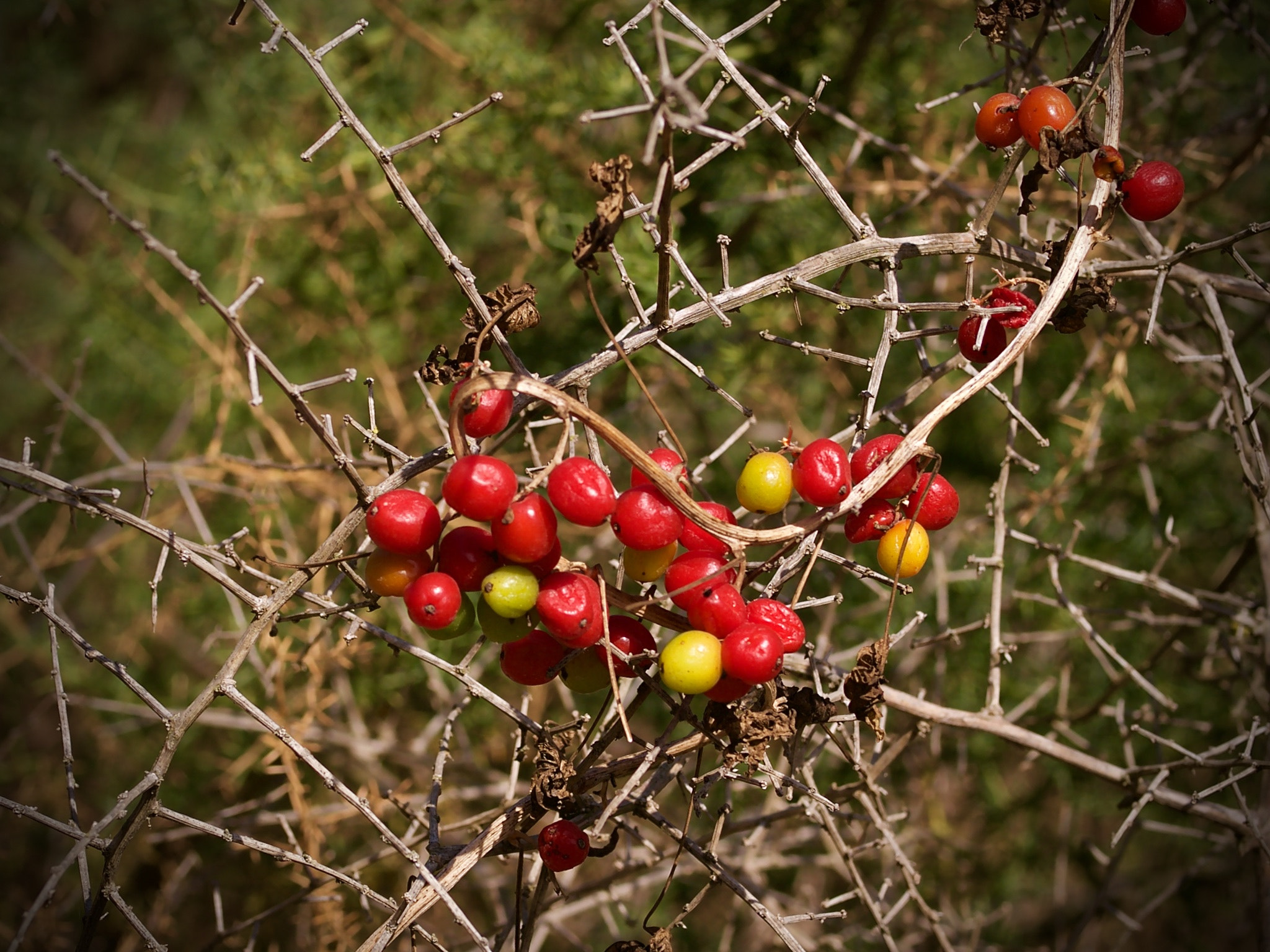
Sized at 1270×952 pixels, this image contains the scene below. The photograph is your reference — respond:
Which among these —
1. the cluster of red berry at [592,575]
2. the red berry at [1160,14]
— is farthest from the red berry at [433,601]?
the red berry at [1160,14]

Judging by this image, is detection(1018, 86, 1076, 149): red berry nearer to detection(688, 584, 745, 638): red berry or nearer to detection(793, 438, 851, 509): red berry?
detection(793, 438, 851, 509): red berry

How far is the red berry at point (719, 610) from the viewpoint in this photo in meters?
1.01

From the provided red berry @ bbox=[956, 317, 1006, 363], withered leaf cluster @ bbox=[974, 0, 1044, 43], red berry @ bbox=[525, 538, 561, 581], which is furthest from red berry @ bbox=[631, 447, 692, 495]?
withered leaf cluster @ bbox=[974, 0, 1044, 43]

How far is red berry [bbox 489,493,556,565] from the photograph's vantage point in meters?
0.95

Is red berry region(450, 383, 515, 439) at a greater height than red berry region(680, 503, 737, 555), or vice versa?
red berry region(450, 383, 515, 439)

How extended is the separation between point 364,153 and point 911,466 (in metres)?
1.81

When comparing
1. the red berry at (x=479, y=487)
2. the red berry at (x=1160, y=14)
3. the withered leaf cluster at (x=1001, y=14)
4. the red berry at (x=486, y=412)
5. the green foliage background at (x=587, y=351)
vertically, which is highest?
the withered leaf cluster at (x=1001, y=14)

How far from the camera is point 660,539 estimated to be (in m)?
1.00

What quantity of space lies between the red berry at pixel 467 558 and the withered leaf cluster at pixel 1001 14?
3.23 ft

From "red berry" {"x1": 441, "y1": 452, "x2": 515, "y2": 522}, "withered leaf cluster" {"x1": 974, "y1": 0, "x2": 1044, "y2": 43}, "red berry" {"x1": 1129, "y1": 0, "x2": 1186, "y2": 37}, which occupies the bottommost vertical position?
"red berry" {"x1": 441, "y1": 452, "x2": 515, "y2": 522}

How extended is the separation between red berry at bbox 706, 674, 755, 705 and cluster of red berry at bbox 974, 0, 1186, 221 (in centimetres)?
81

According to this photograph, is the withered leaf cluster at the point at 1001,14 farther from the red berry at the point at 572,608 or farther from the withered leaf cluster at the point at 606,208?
the red berry at the point at 572,608

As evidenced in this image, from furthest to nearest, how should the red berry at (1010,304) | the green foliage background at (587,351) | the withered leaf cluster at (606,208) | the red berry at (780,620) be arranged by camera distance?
the green foliage background at (587,351) → the red berry at (1010,304) → the red berry at (780,620) → the withered leaf cluster at (606,208)

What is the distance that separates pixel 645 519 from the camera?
3.24 ft
